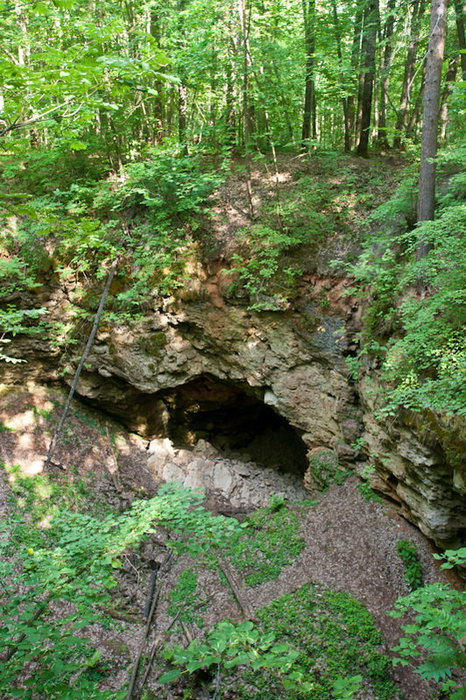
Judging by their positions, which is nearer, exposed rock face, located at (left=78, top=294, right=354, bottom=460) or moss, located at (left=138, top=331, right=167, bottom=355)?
exposed rock face, located at (left=78, top=294, right=354, bottom=460)

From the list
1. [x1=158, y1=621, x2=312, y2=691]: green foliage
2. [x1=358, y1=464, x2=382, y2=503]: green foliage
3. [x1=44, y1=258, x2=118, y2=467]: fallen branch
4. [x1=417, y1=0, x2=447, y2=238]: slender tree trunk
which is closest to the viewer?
[x1=158, y1=621, x2=312, y2=691]: green foliage

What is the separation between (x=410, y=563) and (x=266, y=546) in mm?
2543

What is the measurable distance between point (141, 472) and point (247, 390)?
349 cm

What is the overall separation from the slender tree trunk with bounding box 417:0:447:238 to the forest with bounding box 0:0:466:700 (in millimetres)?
33

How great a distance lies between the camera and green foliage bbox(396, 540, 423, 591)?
6.20m

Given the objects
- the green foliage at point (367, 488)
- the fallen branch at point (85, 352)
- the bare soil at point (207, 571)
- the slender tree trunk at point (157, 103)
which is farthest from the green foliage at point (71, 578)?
the slender tree trunk at point (157, 103)

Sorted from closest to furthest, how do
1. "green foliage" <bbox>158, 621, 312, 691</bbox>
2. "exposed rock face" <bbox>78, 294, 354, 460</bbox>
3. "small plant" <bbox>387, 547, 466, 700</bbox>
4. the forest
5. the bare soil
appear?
"green foliage" <bbox>158, 621, 312, 691</bbox> < "small plant" <bbox>387, 547, 466, 700</bbox> < the forest < the bare soil < "exposed rock face" <bbox>78, 294, 354, 460</bbox>

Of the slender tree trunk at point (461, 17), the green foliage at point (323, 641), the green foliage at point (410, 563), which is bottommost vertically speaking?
the green foliage at point (323, 641)

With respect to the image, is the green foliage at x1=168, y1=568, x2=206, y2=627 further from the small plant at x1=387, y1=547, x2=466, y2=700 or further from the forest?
the small plant at x1=387, y1=547, x2=466, y2=700

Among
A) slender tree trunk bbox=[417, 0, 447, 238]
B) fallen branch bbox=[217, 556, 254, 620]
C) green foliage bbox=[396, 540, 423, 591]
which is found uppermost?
slender tree trunk bbox=[417, 0, 447, 238]

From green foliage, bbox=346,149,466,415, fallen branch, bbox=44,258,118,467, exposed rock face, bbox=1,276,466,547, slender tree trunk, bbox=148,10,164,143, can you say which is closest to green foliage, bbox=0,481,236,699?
green foliage, bbox=346,149,466,415

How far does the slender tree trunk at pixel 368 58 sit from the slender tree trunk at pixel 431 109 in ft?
9.91

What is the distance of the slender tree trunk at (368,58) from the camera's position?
9.57 m

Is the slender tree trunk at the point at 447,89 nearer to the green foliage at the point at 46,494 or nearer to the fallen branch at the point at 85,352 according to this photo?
the fallen branch at the point at 85,352
